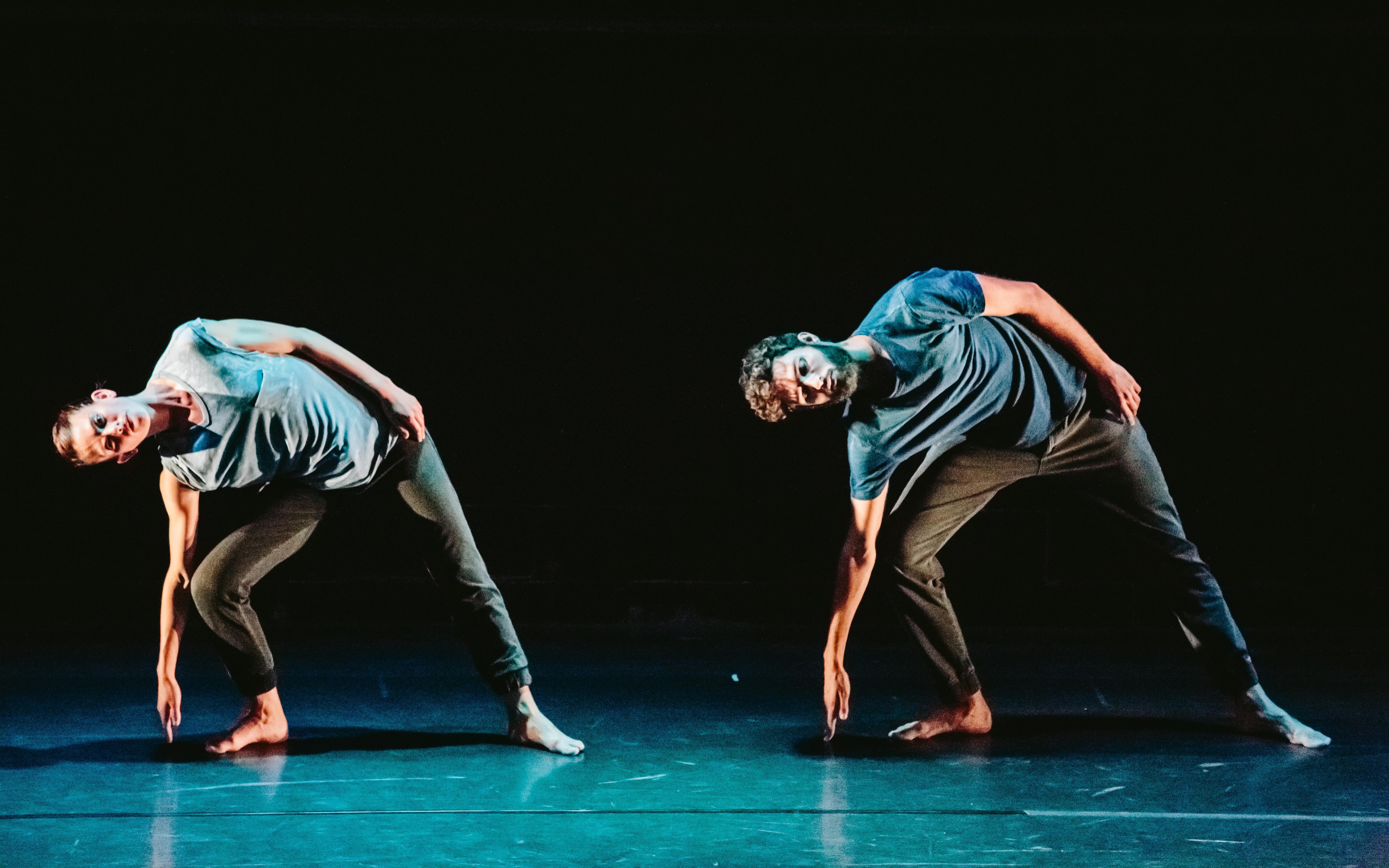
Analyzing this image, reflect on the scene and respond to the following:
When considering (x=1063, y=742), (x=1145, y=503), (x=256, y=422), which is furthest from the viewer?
(x=1063, y=742)

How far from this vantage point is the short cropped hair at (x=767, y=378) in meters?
2.94

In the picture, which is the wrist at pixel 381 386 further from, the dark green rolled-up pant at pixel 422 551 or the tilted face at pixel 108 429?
the tilted face at pixel 108 429

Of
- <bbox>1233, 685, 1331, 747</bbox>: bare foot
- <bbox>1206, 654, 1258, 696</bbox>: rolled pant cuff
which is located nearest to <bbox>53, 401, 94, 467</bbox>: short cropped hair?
<bbox>1206, 654, 1258, 696</bbox>: rolled pant cuff

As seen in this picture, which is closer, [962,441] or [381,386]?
[381,386]

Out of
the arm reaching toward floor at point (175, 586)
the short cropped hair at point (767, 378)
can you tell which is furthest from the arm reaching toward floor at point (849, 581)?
the arm reaching toward floor at point (175, 586)

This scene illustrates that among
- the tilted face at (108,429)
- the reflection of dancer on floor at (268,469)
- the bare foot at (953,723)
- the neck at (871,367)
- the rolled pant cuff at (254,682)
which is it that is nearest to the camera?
the tilted face at (108,429)

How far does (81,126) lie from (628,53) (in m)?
1.89

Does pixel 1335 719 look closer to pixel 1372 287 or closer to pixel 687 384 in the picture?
pixel 1372 287

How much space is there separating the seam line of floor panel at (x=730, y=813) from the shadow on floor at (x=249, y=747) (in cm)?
41

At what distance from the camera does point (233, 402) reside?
288 cm

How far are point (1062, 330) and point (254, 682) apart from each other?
1.97 m

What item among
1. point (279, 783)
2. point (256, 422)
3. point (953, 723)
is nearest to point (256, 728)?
point (279, 783)

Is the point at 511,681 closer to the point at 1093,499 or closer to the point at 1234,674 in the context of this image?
the point at 1093,499

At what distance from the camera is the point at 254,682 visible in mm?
3195
